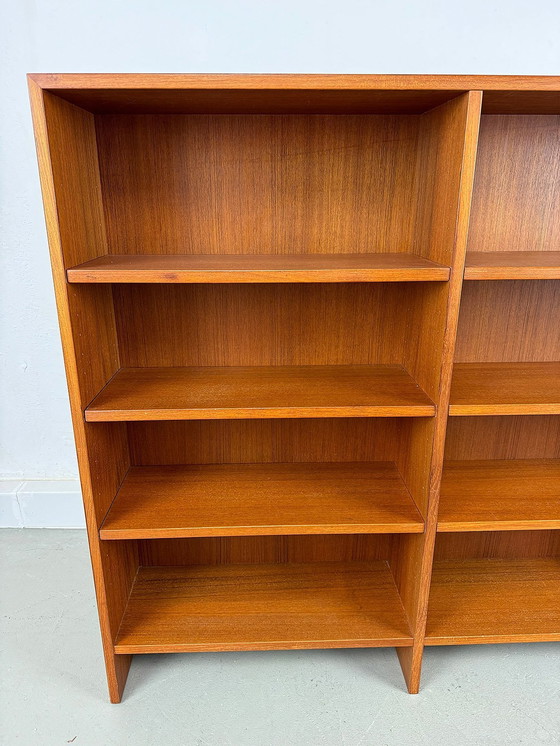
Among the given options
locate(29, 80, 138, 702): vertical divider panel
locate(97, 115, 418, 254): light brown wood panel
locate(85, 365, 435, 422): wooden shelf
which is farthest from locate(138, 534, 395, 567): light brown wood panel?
locate(97, 115, 418, 254): light brown wood panel

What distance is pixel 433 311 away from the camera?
1.46 meters

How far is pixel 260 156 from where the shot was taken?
1580mm

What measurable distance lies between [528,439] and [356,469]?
0.60 meters

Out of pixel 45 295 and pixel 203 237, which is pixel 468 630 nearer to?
pixel 203 237

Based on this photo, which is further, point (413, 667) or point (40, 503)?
point (40, 503)

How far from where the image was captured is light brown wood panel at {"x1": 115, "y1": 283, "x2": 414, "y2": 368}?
1.69 m

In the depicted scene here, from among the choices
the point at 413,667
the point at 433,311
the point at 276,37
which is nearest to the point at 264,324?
the point at 433,311

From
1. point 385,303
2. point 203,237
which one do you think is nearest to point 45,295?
point 203,237

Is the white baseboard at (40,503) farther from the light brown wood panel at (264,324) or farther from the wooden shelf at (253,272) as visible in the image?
the wooden shelf at (253,272)

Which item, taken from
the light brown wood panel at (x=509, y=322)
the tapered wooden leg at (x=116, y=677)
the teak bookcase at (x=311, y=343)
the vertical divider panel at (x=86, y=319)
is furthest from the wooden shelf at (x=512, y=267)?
the tapered wooden leg at (x=116, y=677)

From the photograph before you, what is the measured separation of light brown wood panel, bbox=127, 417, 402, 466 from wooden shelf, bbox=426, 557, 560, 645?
0.50 metres

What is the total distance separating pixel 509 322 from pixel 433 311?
Result: 426 millimetres

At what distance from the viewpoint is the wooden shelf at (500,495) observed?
62.7 inches

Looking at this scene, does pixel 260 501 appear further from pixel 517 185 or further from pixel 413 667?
pixel 517 185
